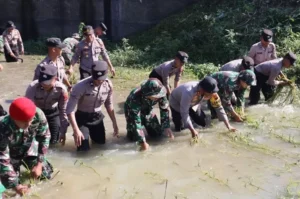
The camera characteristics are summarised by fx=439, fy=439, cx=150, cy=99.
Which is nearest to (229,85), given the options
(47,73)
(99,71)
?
(99,71)

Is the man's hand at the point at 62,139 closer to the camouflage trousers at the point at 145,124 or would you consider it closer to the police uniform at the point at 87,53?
the camouflage trousers at the point at 145,124

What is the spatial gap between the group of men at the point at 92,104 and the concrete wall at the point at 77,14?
7.00 metres

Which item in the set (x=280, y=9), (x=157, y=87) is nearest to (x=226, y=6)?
(x=280, y=9)

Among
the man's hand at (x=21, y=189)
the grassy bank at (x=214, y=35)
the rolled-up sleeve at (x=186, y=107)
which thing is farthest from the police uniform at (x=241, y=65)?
the man's hand at (x=21, y=189)

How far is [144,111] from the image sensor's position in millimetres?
7250

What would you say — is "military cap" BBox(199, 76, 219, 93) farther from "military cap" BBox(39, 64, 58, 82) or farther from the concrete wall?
the concrete wall

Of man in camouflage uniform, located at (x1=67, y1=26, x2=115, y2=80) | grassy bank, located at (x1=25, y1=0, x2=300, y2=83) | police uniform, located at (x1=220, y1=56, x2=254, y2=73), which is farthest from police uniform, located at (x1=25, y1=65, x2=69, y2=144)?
grassy bank, located at (x1=25, y1=0, x2=300, y2=83)

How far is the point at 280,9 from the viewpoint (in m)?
13.5

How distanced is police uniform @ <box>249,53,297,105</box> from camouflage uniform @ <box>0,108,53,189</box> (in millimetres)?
5039

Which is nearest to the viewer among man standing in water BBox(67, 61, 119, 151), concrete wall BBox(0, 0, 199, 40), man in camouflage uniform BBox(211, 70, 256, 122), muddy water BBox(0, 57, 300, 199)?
muddy water BBox(0, 57, 300, 199)

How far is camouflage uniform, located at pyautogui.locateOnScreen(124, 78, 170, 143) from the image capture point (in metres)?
6.40

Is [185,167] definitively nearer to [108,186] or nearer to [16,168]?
[108,186]

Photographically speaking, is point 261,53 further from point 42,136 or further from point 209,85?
point 42,136

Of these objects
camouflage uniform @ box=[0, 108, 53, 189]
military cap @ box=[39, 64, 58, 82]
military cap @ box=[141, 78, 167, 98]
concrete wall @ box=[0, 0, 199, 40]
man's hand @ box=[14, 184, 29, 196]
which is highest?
concrete wall @ box=[0, 0, 199, 40]
